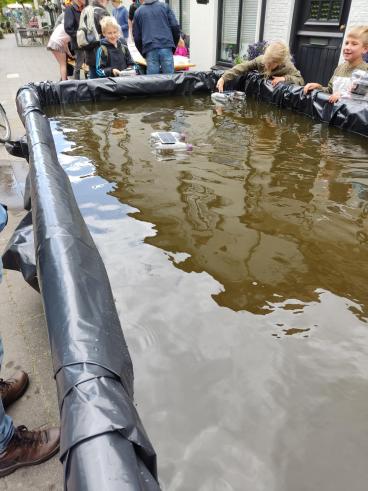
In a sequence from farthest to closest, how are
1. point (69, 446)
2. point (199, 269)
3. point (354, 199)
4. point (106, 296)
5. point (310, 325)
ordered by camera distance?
point (354, 199) → point (199, 269) → point (310, 325) → point (106, 296) → point (69, 446)

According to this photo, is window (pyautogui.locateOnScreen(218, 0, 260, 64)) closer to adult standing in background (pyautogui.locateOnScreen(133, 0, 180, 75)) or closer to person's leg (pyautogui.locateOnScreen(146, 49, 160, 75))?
adult standing in background (pyautogui.locateOnScreen(133, 0, 180, 75))

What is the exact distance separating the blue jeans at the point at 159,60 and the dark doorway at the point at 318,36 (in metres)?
2.29

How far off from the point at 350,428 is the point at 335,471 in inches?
7.6

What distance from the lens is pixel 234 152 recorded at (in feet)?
13.7

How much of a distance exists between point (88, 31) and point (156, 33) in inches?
39.9

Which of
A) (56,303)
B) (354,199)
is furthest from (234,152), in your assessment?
(56,303)

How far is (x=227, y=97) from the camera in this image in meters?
6.23

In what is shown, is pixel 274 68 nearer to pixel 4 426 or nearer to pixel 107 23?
pixel 107 23

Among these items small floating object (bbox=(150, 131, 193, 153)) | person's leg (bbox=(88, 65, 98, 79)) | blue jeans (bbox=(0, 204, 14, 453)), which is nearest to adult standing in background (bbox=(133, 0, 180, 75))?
person's leg (bbox=(88, 65, 98, 79))

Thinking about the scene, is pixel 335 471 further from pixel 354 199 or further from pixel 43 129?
pixel 43 129

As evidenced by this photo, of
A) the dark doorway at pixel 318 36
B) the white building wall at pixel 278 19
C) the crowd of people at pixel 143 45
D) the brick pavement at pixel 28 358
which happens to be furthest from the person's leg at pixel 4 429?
the white building wall at pixel 278 19

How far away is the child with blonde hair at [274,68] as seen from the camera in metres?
5.61

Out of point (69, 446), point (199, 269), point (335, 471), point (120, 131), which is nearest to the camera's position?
point (69, 446)

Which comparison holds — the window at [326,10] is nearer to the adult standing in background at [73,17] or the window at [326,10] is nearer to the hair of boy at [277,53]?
the hair of boy at [277,53]
